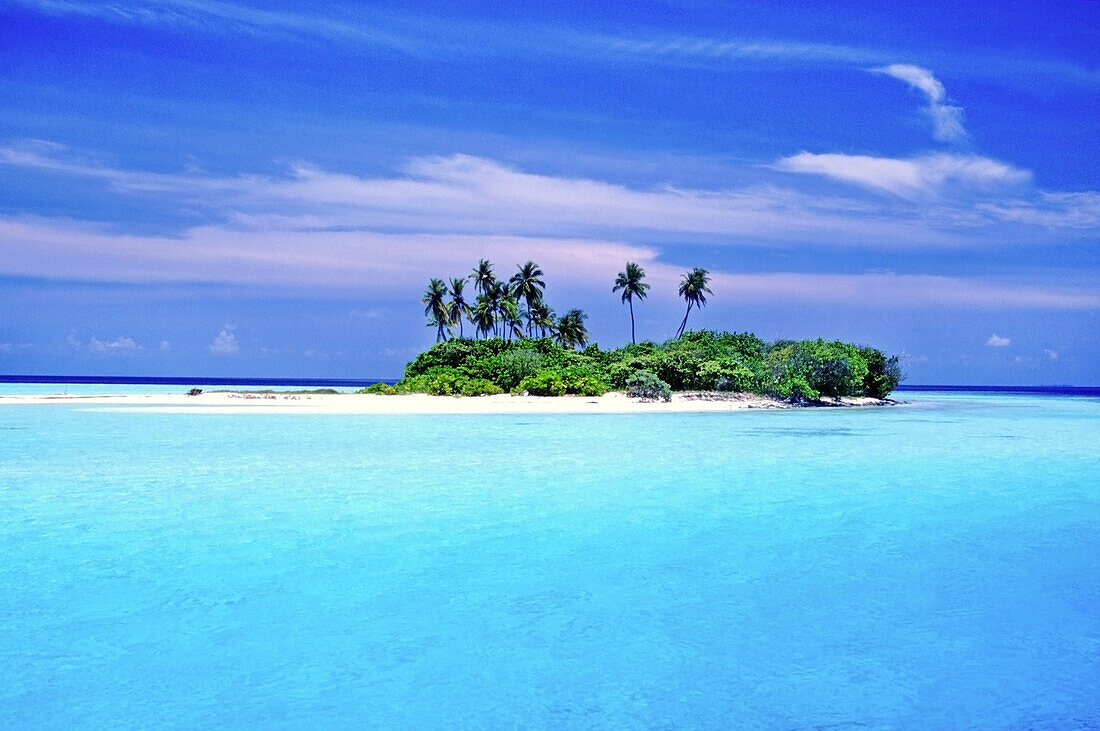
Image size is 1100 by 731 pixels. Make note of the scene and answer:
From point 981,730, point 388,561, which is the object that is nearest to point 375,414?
point 388,561

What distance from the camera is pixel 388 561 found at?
392 inches

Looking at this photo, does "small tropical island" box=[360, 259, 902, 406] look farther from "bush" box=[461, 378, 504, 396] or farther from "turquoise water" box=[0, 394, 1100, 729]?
"turquoise water" box=[0, 394, 1100, 729]

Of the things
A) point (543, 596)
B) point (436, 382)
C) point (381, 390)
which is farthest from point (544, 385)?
point (543, 596)

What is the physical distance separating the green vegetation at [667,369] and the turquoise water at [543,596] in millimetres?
29293

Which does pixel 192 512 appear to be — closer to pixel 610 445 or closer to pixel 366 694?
pixel 366 694

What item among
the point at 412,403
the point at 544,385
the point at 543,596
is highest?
the point at 544,385

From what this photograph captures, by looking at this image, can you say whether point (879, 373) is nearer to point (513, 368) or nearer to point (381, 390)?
point (513, 368)

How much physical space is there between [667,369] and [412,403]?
14.7 metres

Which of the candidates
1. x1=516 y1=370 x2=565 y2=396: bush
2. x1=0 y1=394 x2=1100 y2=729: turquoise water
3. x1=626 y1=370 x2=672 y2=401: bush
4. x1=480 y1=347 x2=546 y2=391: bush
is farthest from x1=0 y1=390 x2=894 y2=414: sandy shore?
x1=0 y1=394 x2=1100 y2=729: turquoise water

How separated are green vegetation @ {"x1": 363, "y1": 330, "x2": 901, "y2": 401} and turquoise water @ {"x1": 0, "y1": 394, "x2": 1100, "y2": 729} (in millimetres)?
29293

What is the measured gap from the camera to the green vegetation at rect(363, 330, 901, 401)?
4819 centimetres

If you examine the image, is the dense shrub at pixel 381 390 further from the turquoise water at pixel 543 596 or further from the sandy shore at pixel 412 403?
the turquoise water at pixel 543 596

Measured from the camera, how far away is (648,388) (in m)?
46.5

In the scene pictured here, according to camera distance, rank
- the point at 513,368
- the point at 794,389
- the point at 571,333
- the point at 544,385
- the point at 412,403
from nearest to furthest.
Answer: the point at 412,403
the point at 794,389
the point at 544,385
the point at 513,368
the point at 571,333
